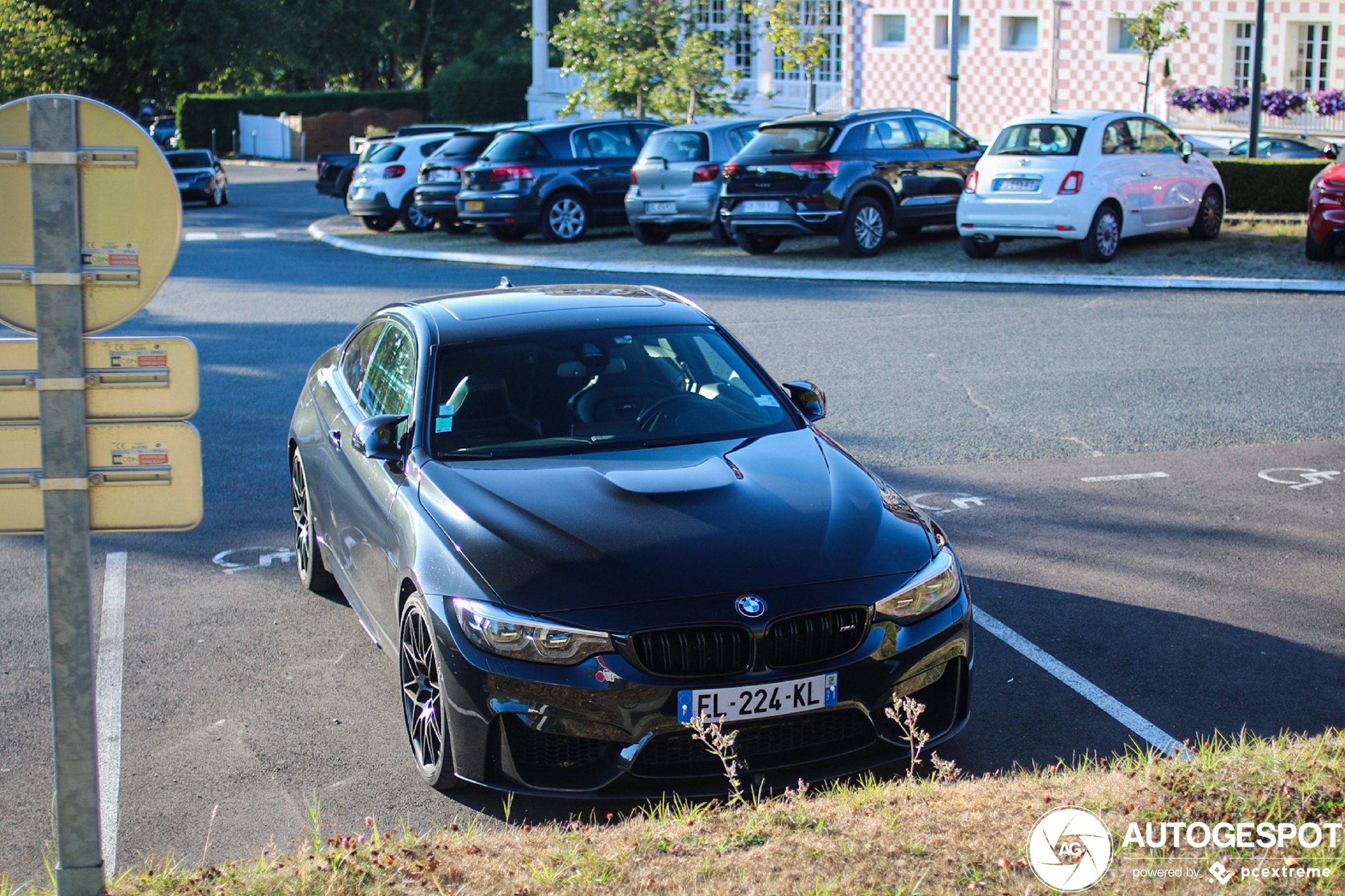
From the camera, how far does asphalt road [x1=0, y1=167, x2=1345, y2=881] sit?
189 inches

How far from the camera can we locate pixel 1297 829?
380 cm

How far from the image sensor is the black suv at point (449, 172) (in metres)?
23.5

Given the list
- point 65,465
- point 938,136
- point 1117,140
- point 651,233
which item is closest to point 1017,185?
point 1117,140

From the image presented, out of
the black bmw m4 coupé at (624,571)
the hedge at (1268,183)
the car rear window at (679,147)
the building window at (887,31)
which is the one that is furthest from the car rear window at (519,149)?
the building window at (887,31)

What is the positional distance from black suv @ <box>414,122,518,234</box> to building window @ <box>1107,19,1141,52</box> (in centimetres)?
1934

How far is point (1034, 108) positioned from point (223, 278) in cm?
2486

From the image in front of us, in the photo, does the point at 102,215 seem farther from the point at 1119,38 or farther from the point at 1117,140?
the point at 1119,38

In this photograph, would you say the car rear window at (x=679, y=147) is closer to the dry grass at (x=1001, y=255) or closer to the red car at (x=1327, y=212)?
the dry grass at (x=1001, y=255)

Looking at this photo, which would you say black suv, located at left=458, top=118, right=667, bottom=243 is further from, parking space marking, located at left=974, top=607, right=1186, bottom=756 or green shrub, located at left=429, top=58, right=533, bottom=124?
green shrub, located at left=429, top=58, right=533, bottom=124

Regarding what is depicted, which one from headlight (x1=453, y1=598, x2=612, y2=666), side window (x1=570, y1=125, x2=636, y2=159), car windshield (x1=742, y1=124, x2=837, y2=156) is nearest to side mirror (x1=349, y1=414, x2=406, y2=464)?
headlight (x1=453, y1=598, x2=612, y2=666)

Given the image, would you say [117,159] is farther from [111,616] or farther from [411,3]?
[411,3]

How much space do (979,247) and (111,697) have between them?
14374mm

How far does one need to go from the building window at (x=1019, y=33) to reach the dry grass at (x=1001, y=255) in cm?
1760

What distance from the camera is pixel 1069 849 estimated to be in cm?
373
